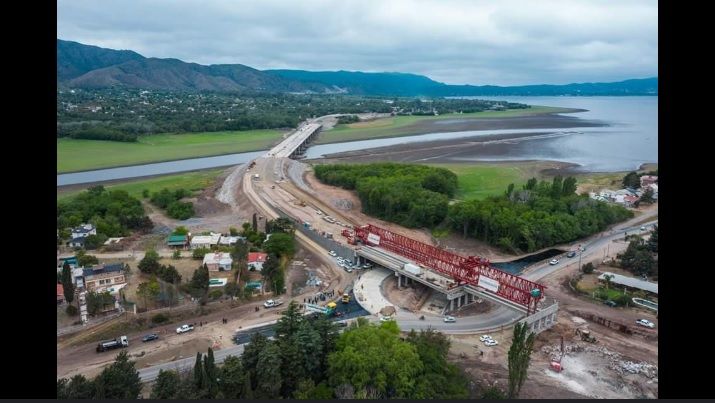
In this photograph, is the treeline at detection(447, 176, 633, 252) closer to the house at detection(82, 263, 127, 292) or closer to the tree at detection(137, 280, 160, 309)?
the tree at detection(137, 280, 160, 309)

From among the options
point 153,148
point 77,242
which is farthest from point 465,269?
point 153,148

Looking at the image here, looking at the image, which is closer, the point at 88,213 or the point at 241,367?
the point at 241,367

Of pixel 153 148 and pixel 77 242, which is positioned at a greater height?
pixel 153 148

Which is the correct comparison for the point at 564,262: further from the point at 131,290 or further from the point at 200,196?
the point at 200,196

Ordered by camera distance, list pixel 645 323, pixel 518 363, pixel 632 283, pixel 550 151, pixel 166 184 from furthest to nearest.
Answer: pixel 550 151 → pixel 166 184 → pixel 632 283 → pixel 645 323 → pixel 518 363

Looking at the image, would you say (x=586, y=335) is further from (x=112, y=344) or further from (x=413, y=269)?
(x=112, y=344)

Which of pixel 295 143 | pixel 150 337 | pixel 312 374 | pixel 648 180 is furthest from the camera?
pixel 295 143

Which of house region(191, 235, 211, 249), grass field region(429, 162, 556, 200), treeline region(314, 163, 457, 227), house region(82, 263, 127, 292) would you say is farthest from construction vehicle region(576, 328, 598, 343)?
grass field region(429, 162, 556, 200)

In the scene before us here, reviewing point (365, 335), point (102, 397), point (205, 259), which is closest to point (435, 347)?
point (365, 335)
